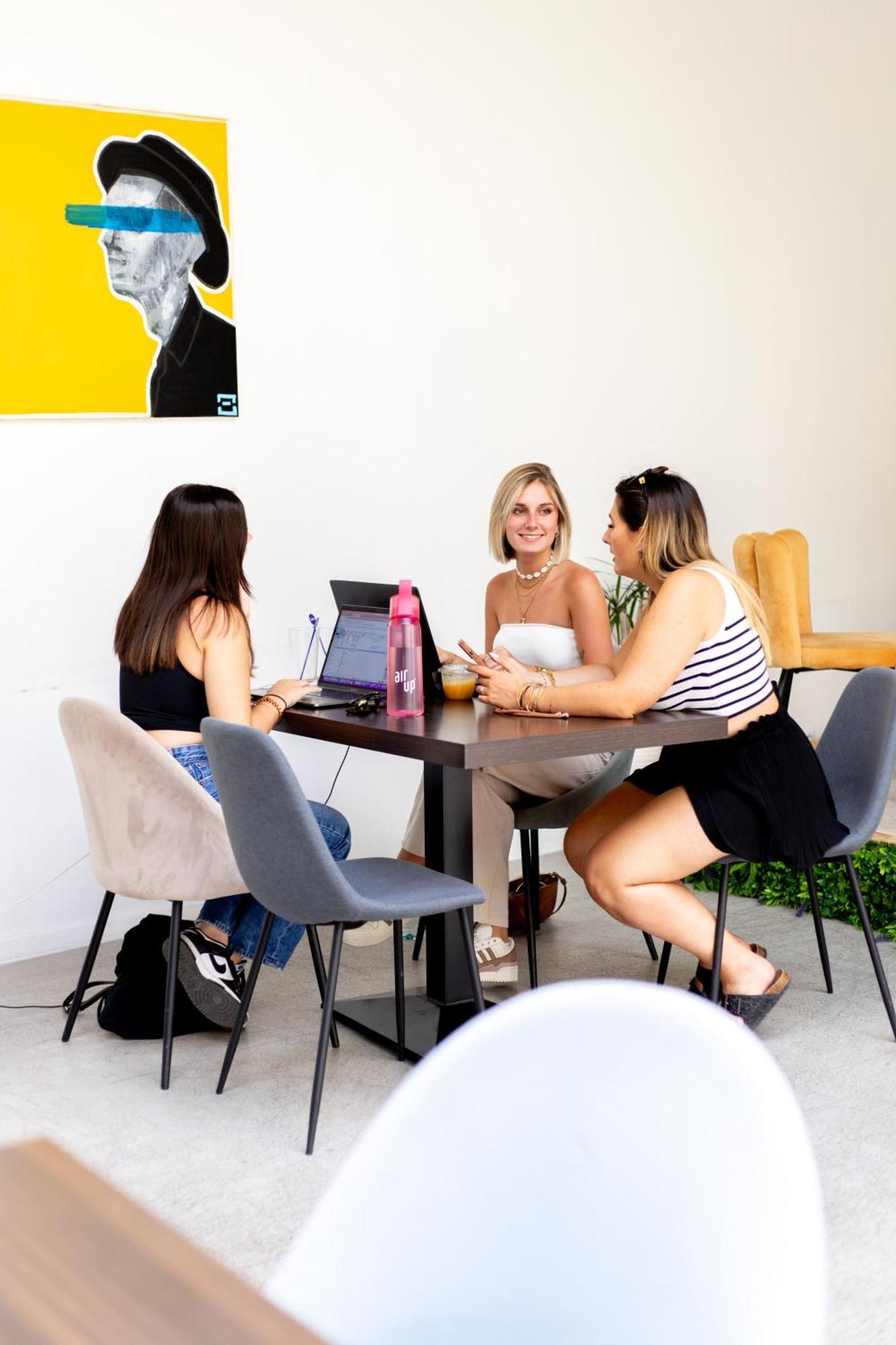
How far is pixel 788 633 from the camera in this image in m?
5.45

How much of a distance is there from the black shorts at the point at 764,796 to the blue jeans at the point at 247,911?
32.7 inches

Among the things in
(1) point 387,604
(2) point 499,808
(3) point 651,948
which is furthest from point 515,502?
(3) point 651,948

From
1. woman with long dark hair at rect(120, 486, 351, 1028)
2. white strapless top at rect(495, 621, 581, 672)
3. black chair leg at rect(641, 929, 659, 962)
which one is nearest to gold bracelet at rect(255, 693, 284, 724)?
woman with long dark hair at rect(120, 486, 351, 1028)

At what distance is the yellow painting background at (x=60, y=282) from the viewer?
388cm

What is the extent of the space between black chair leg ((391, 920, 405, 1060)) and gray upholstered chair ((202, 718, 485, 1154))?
0.94 feet

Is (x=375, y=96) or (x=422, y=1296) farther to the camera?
(x=375, y=96)

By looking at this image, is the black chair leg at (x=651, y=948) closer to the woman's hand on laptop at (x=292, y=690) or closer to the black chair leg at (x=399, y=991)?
the black chair leg at (x=399, y=991)

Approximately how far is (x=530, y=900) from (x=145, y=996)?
958mm

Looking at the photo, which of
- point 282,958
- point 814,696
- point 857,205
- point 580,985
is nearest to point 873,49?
point 857,205

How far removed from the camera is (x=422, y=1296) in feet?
3.44

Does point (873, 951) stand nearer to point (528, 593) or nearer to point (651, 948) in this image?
point (651, 948)

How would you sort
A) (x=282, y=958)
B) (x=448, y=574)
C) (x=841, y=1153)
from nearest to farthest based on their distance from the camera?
(x=841, y=1153) < (x=282, y=958) < (x=448, y=574)

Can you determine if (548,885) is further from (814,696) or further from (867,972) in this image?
(814,696)

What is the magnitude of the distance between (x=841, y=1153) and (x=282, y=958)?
127 centimetres
